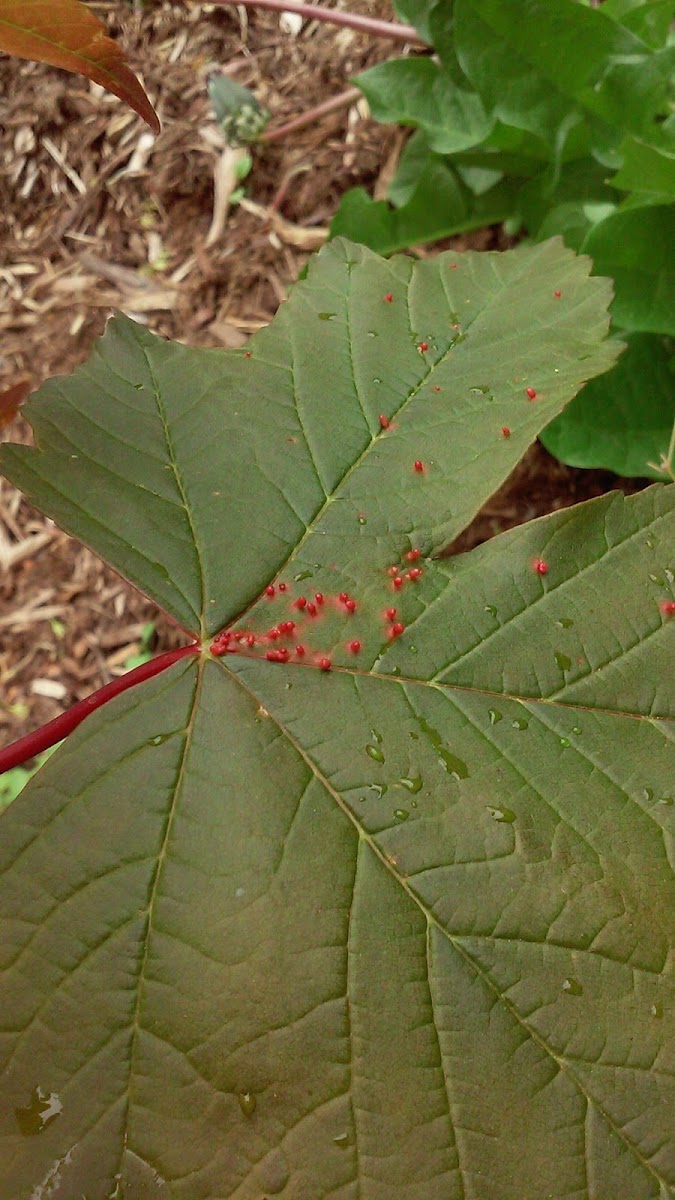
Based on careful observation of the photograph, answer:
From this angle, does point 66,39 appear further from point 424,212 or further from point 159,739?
point 424,212

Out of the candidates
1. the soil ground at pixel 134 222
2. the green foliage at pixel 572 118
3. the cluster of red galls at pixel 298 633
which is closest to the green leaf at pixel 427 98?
the green foliage at pixel 572 118

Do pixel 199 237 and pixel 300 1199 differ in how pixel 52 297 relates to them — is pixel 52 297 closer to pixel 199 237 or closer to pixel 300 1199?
pixel 199 237

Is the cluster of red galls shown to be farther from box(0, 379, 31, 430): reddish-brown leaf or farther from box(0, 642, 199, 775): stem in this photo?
box(0, 379, 31, 430): reddish-brown leaf

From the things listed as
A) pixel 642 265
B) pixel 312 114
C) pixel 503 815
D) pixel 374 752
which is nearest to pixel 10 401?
pixel 374 752

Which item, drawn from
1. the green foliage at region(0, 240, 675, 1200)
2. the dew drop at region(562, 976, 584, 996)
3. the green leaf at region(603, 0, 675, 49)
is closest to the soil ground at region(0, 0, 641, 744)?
the green leaf at region(603, 0, 675, 49)

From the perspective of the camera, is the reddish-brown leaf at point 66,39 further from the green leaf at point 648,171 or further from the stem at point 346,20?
the stem at point 346,20

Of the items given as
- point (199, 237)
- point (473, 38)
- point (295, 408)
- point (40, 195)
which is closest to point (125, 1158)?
point (295, 408)
